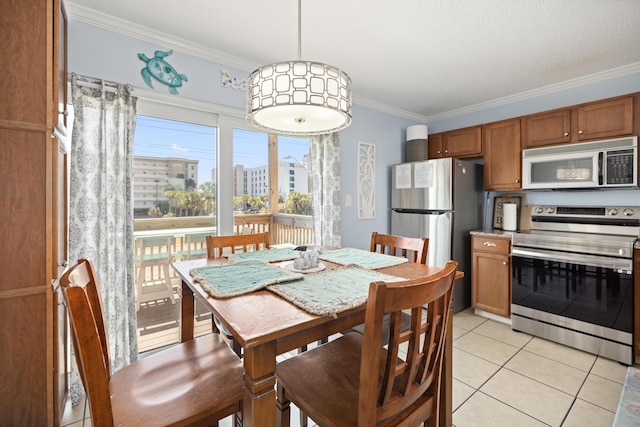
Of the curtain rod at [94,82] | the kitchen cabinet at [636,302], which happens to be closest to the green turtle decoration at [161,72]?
the curtain rod at [94,82]

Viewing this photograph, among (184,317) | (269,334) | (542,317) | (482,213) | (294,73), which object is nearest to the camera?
(269,334)

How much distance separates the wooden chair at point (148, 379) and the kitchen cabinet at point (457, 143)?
331 centimetres

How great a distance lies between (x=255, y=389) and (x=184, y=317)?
86 centimetres

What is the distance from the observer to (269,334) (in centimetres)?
82

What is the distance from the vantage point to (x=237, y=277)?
52.9 inches

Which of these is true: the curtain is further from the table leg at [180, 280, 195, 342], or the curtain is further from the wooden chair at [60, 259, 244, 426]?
the wooden chair at [60, 259, 244, 426]

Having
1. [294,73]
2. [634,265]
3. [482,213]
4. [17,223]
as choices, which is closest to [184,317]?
[17,223]

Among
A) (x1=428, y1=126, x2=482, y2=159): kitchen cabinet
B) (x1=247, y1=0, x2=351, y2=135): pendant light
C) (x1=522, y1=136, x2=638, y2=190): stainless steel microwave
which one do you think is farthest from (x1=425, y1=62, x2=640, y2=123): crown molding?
(x1=247, y1=0, x2=351, y2=135): pendant light

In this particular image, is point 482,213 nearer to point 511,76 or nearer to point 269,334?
point 511,76

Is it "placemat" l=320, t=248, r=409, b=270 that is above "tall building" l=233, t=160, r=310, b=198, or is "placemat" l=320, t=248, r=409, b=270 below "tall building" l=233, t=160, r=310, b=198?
below

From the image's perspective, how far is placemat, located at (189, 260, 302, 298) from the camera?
1.17 m

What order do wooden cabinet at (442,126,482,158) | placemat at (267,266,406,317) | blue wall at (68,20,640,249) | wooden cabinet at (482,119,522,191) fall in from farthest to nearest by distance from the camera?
wooden cabinet at (442,126,482,158)
wooden cabinet at (482,119,522,191)
blue wall at (68,20,640,249)
placemat at (267,266,406,317)

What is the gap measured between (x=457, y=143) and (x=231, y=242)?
2.95 meters

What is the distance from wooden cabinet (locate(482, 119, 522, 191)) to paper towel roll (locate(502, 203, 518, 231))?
198mm
